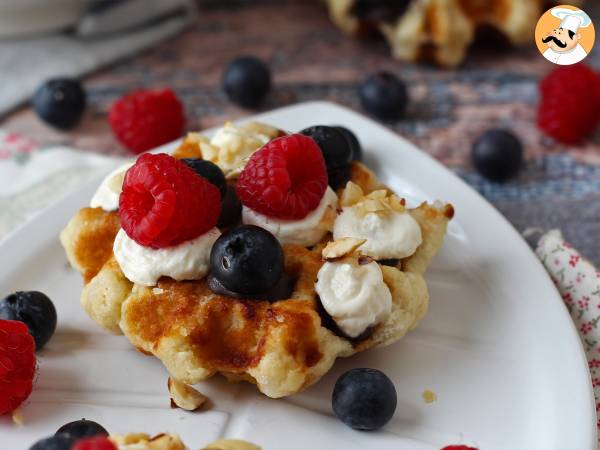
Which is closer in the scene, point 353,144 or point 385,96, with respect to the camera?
point 353,144

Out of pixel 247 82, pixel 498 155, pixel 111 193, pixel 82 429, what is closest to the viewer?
pixel 82 429

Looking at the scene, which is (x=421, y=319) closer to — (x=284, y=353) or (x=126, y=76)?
(x=284, y=353)

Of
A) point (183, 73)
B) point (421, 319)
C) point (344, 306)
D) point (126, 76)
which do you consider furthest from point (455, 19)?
point (344, 306)

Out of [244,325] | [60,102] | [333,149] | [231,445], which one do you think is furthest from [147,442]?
[60,102]

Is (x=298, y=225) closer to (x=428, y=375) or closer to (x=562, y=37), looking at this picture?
(x=428, y=375)

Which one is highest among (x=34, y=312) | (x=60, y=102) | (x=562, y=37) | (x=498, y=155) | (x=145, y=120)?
(x=562, y=37)

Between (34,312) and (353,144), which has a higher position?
(353,144)

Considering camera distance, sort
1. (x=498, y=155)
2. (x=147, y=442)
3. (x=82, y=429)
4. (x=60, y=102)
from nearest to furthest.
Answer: (x=147, y=442) < (x=82, y=429) < (x=498, y=155) < (x=60, y=102)
